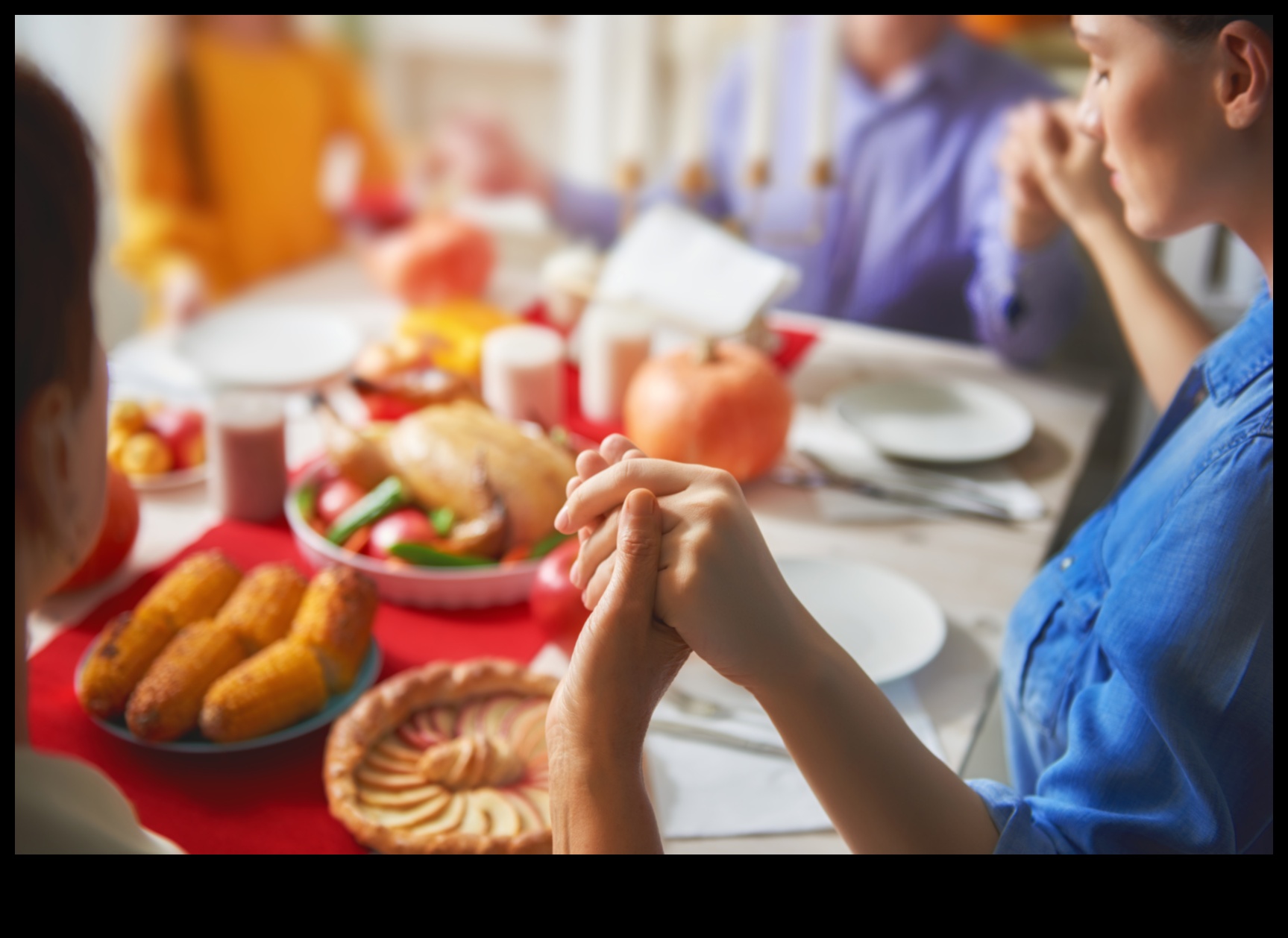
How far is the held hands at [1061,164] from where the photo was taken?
122 centimetres

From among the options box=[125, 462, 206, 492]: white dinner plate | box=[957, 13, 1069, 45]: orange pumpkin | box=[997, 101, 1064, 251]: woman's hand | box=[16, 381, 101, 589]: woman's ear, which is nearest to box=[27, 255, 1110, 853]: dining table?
box=[125, 462, 206, 492]: white dinner plate

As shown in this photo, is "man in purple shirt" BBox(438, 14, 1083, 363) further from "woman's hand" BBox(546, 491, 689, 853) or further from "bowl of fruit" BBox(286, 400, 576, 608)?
"woman's hand" BBox(546, 491, 689, 853)

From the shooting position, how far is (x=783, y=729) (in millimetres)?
641

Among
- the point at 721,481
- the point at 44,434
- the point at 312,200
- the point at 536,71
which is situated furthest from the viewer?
the point at 536,71

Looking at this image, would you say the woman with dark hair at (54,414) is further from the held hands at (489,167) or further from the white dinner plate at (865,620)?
the held hands at (489,167)

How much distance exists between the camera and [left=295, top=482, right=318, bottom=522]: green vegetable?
1.13 m

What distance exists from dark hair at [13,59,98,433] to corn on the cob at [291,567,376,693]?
1.33ft

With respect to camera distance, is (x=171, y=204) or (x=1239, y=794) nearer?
(x=1239, y=794)

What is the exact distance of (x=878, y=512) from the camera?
122 centimetres

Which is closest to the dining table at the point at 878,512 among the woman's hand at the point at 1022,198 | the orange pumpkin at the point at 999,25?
the woman's hand at the point at 1022,198
